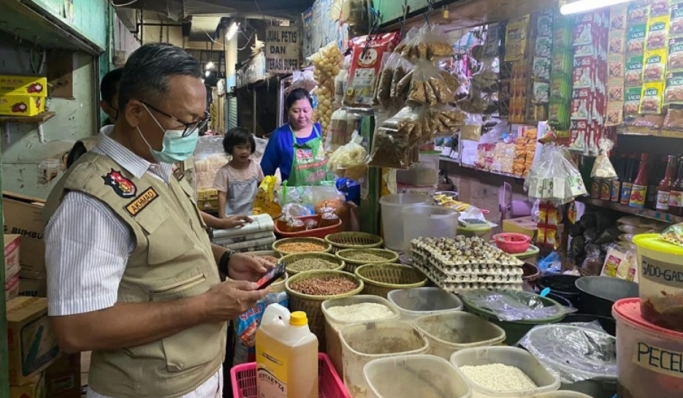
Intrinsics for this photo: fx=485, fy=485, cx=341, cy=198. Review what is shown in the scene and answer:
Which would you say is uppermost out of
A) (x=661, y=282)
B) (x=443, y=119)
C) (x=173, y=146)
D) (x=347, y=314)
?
(x=443, y=119)

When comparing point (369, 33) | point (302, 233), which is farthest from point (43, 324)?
point (369, 33)

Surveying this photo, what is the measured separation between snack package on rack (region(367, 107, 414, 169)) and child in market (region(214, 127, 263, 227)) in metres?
2.05

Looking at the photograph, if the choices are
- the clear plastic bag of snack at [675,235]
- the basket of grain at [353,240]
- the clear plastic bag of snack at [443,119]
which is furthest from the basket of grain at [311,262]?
the clear plastic bag of snack at [675,235]

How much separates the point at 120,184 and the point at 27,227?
200cm

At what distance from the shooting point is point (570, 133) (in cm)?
285

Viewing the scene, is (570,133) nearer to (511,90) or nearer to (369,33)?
(511,90)

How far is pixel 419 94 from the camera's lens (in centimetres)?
225

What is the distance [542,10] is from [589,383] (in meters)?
1.77

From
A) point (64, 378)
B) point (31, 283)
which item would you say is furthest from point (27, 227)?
point (64, 378)

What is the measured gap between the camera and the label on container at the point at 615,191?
3.61m

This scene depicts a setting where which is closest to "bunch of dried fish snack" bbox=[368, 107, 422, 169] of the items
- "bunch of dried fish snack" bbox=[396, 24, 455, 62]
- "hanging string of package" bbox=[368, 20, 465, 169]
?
"hanging string of package" bbox=[368, 20, 465, 169]

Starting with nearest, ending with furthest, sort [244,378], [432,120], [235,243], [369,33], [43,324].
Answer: [244,378] → [43,324] → [432,120] → [235,243] → [369,33]

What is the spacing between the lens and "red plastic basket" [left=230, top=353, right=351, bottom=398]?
1795mm

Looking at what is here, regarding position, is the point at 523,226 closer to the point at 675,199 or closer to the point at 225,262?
the point at 675,199
